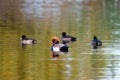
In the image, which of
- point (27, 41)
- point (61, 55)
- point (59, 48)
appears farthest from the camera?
point (27, 41)

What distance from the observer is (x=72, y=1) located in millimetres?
80938

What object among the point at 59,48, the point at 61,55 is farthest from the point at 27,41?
the point at 61,55

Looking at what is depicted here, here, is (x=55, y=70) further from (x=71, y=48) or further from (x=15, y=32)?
(x=15, y=32)

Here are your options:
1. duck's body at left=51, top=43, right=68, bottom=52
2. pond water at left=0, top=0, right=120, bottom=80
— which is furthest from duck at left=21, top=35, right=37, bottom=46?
duck's body at left=51, top=43, right=68, bottom=52

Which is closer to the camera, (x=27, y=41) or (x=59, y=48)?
(x=59, y=48)

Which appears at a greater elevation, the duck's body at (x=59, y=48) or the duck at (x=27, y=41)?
the duck at (x=27, y=41)

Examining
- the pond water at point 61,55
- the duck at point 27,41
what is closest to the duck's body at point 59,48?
the pond water at point 61,55

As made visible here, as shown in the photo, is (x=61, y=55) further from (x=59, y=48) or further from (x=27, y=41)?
(x=27, y=41)

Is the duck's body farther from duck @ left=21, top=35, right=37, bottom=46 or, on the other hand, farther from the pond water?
duck @ left=21, top=35, right=37, bottom=46

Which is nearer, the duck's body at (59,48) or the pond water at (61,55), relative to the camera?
the pond water at (61,55)

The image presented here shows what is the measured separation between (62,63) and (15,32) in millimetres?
11677

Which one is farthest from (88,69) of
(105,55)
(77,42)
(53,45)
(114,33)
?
(114,33)

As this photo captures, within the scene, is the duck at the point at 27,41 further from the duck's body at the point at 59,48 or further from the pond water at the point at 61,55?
the duck's body at the point at 59,48

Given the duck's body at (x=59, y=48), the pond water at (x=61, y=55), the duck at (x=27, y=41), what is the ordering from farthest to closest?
the duck at (x=27, y=41)
the duck's body at (x=59, y=48)
the pond water at (x=61, y=55)
